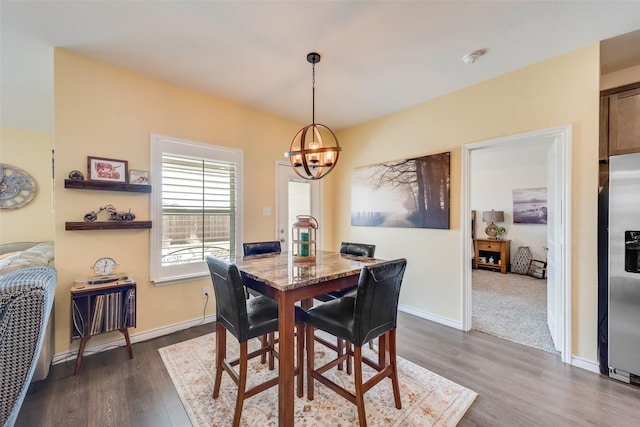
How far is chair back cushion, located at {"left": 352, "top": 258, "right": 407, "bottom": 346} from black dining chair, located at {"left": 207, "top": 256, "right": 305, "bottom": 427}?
1.59 ft

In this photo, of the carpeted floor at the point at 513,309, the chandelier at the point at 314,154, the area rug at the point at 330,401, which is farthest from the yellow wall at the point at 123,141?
the carpeted floor at the point at 513,309

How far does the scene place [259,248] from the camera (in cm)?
289

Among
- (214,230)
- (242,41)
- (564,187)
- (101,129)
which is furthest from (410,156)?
(101,129)

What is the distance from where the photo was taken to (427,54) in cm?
236

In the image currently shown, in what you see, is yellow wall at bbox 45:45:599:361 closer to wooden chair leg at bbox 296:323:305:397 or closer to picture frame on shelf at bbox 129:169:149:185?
picture frame on shelf at bbox 129:169:149:185

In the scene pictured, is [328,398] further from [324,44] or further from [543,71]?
[543,71]

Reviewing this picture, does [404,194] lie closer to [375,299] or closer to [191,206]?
[375,299]

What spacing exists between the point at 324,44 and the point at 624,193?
2.62m

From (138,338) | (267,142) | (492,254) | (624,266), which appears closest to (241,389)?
(138,338)

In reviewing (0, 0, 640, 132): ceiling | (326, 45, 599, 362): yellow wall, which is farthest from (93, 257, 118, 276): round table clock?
(326, 45, 599, 362): yellow wall

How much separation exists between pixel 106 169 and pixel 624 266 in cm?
446

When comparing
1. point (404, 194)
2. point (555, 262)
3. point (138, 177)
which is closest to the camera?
Answer: point (555, 262)

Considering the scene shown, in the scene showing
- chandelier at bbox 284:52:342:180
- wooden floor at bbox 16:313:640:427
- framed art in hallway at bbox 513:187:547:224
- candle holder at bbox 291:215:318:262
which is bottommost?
wooden floor at bbox 16:313:640:427

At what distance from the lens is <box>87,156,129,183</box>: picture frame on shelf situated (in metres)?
2.43
